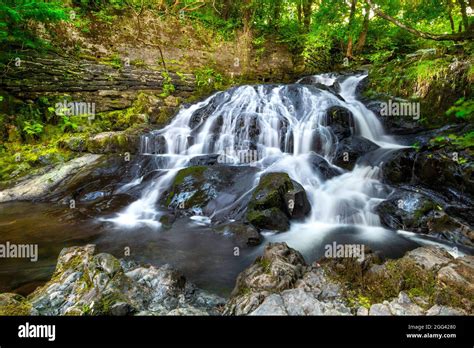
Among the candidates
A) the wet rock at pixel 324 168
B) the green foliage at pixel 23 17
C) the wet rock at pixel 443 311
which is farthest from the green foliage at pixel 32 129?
the wet rock at pixel 443 311

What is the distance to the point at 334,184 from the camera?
765 centimetres

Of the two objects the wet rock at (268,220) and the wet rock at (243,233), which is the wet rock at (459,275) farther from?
the wet rock at (268,220)

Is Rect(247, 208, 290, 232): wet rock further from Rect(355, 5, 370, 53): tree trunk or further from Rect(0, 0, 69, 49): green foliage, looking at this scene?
Rect(355, 5, 370, 53): tree trunk

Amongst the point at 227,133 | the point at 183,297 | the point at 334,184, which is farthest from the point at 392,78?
the point at 183,297

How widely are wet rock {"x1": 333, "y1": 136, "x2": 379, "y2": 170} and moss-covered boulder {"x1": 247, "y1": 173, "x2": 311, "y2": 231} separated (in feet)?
8.34

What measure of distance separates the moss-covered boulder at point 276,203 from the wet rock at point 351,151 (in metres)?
2.54

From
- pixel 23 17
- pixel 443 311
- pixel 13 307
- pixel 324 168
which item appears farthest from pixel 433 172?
pixel 23 17

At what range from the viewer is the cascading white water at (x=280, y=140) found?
6.86 m

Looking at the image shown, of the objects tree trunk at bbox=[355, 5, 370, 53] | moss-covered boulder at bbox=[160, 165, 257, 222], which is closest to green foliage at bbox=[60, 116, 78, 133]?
moss-covered boulder at bbox=[160, 165, 257, 222]

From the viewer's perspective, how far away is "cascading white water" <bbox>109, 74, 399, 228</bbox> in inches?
270

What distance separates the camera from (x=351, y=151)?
8461 mm

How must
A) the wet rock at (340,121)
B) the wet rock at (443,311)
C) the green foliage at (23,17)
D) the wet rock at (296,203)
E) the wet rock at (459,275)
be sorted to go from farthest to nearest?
the wet rock at (340,121) < the green foliage at (23,17) < the wet rock at (296,203) < the wet rock at (459,275) < the wet rock at (443,311)
